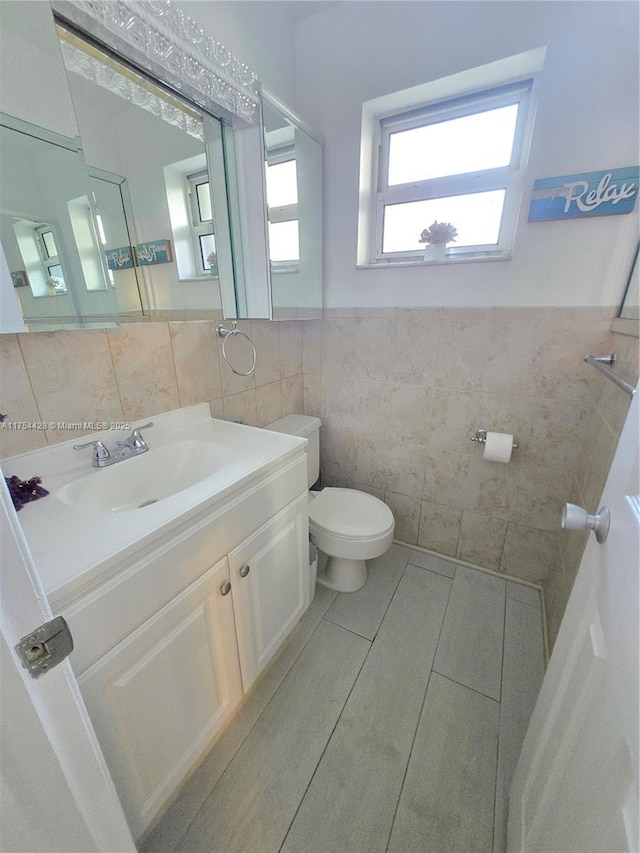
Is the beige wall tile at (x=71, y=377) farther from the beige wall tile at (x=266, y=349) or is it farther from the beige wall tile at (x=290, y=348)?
the beige wall tile at (x=290, y=348)

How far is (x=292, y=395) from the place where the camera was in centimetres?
189

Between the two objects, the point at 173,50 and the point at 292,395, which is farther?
the point at 292,395

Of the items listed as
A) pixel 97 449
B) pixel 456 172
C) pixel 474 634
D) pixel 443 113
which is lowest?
pixel 474 634

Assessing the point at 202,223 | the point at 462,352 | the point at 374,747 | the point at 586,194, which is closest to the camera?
the point at 374,747

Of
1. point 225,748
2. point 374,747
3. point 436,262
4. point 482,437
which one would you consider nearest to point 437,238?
point 436,262

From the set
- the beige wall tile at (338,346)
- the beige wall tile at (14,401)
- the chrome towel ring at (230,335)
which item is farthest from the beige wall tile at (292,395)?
the beige wall tile at (14,401)

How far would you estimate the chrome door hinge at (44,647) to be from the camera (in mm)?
384

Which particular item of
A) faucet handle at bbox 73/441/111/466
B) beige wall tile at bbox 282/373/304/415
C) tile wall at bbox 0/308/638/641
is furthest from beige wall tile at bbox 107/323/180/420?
beige wall tile at bbox 282/373/304/415

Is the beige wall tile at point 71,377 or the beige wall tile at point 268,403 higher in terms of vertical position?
the beige wall tile at point 71,377

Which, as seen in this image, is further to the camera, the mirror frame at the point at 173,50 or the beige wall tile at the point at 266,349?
the beige wall tile at the point at 266,349

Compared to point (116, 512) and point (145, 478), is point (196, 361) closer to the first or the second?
point (145, 478)

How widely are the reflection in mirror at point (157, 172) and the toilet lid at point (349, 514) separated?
3.44 feet

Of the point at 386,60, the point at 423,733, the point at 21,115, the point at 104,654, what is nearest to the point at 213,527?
the point at 104,654

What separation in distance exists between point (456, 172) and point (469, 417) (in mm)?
1102
